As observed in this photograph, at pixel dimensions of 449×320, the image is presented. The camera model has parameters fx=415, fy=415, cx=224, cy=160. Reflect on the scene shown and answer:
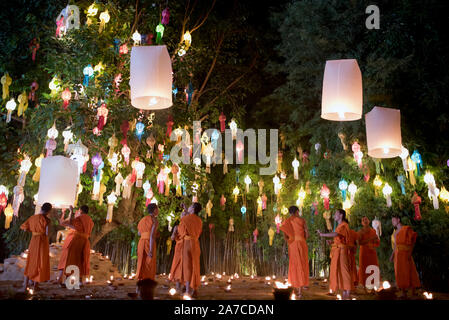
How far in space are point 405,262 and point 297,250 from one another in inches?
76.1

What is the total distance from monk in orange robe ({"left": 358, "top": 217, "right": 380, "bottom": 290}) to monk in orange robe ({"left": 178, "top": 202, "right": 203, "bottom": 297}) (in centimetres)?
310

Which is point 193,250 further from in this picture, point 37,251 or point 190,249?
point 37,251

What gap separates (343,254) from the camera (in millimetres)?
6320

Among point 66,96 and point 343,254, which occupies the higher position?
point 66,96

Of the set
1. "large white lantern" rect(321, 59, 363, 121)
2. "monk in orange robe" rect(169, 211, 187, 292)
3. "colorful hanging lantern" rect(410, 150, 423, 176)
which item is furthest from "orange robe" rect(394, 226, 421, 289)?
"monk in orange robe" rect(169, 211, 187, 292)

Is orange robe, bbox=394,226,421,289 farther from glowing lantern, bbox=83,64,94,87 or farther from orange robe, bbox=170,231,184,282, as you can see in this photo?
glowing lantern, bbox=83,64,94,87

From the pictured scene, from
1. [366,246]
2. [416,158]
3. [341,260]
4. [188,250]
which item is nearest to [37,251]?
[188,250]

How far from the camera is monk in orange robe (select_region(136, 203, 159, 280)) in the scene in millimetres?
6199

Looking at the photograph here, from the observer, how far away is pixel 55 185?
17.6 feet

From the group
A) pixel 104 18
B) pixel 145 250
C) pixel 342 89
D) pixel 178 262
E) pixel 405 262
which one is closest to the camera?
pixel 342 89

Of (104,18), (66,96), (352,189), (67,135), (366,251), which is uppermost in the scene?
(104,18)

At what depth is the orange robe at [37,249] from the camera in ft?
20.4
